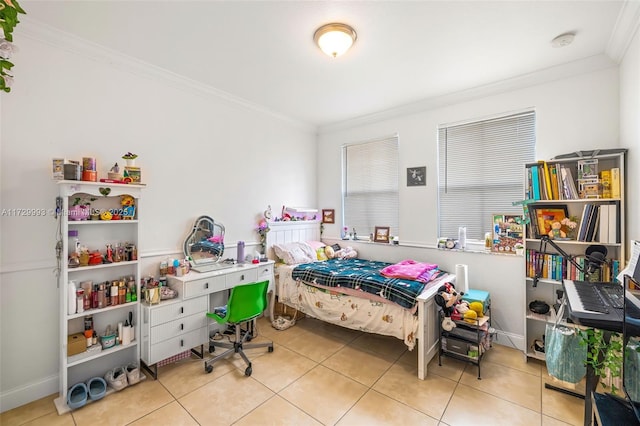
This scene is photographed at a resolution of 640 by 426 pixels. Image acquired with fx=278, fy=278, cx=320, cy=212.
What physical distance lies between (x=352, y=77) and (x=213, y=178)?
1.92m

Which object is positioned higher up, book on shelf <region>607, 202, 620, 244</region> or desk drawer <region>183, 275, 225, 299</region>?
book on shelf <region>607, 202, 620, 244</region>

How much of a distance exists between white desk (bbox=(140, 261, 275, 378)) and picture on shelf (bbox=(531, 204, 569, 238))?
3053mm

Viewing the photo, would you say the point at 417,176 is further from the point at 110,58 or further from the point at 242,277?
the point at 110,58

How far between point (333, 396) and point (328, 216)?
2.79m

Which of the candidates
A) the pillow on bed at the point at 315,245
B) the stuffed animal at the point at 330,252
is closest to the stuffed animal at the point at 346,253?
the stuffed animal at the point at 330,252

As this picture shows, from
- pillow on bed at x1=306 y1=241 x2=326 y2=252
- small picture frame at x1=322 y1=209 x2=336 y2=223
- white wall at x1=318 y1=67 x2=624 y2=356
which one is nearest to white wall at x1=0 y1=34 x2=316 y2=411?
pillow on bed at x1=306 y1=241 x2=326 y2=252

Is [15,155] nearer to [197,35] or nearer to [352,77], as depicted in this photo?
[197,35]

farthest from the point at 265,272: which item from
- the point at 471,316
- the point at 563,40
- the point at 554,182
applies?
the point at 563,40

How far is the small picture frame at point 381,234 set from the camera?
394cm

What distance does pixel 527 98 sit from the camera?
2.92 metres

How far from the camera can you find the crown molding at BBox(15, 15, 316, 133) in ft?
6.90

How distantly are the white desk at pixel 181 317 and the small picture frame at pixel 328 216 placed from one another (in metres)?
1.94

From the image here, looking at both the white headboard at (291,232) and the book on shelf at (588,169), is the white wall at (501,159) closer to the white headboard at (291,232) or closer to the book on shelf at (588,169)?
the book on shelf at (588,169)

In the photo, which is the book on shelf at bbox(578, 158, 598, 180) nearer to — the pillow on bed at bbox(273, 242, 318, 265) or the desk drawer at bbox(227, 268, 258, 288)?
the pillow on bed at bbox(273, 242, 318, 265)
